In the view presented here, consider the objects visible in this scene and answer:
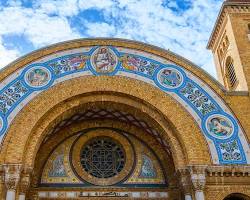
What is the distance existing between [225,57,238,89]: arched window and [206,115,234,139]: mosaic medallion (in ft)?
12.6

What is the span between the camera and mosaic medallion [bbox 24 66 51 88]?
14153 mm

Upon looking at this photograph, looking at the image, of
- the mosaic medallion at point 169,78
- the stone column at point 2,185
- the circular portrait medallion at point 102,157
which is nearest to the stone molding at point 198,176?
the circular portrait medallion at point 102,157

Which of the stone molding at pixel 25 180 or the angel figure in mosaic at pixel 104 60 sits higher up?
the angel figure in mosaic at pixel 104 60

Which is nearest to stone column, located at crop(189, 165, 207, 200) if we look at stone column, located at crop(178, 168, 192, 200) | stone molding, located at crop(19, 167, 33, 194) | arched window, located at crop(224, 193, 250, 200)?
stone column, located at crop(178, 168, 192, 200)

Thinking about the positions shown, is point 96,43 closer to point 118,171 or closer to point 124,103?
point 124,103

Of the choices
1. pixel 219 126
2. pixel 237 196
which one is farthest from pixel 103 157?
pixel 237 196

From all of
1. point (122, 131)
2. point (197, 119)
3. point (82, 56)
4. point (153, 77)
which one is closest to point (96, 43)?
point (82, 56)

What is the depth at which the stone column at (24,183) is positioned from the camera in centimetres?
1230

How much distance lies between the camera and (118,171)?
14.7 m

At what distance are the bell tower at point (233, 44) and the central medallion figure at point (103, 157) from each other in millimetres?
5634

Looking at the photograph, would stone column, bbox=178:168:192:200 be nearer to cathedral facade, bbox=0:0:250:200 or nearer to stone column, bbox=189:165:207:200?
cathedral facade, bbox=0:0:250:200

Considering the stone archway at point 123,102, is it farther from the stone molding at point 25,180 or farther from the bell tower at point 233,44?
the bell tower at point 233,44

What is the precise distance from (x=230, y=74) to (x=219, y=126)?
17.2ft

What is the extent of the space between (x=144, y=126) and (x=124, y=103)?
150 centimetres
